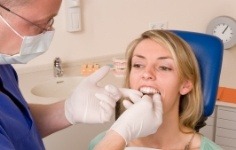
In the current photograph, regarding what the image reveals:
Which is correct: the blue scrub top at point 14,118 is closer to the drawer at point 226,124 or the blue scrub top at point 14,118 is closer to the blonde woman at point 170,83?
the blonde woman at point 170,83

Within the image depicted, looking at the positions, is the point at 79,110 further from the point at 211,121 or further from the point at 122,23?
the point at 122,23

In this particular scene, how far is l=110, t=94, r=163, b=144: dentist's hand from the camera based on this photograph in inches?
47.6

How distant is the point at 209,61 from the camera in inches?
62.6

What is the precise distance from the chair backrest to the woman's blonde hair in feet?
0.10

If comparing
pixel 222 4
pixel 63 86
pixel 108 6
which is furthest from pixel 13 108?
pixel 222 4

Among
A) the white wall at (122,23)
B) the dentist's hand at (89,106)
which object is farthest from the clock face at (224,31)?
the dentist's hand at (89,106)

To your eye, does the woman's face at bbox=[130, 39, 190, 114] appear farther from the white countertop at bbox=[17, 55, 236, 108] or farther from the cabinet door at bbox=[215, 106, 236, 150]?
the cabinet door at bbox=[215, 106, 236, 150]

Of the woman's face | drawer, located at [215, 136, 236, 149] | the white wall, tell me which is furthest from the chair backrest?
the white wall

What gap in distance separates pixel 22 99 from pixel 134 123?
41cm

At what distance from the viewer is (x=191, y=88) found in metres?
1.61

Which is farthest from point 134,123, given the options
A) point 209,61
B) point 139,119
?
point 209,61

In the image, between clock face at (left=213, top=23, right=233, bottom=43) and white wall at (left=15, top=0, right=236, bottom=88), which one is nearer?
white wall at (left=15, top=0, right=236, bottom=88)

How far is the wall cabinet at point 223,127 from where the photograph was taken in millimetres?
2184

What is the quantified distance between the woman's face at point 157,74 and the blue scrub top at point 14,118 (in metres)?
0.53
